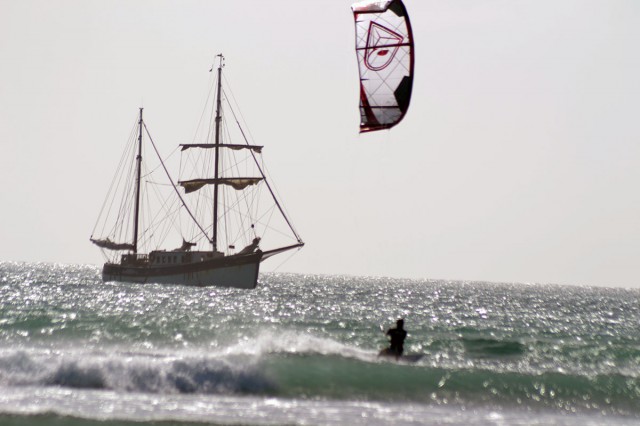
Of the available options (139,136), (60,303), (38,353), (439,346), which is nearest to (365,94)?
(38,353)

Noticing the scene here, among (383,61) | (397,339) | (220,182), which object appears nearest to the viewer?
(383,61)

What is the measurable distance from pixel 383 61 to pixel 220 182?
64963 mm

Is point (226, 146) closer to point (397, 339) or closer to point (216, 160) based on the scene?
point (216, 160)

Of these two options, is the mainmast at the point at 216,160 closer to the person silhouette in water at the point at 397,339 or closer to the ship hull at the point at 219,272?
the ship hull at the point at 219,272

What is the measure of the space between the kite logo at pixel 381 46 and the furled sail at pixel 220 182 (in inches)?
2462

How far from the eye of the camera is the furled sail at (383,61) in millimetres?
21203

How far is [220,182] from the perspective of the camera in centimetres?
8550

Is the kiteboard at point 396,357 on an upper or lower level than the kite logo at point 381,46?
lower

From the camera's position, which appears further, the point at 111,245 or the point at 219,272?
the point at 111,245

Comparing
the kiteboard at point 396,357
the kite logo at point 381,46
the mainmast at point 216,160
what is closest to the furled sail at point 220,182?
the mainmast at point 216,160

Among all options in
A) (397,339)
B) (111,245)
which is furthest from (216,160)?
(397,339)

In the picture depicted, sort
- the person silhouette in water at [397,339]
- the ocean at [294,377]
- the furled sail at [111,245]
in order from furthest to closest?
the furled sail at [111,245] < the person silhouette in water at [397,339] < the ocean at [294,377]

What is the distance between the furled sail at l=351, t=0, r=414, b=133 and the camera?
21.2 m

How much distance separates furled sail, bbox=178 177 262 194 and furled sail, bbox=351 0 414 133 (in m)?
62.5
